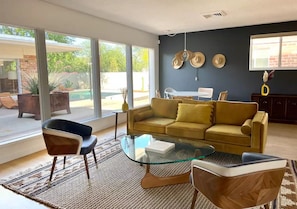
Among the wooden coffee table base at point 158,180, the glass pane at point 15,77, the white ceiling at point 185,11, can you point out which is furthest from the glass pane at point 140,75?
the wooden coffee table base at point 158,180

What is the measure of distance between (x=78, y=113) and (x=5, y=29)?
2088mm

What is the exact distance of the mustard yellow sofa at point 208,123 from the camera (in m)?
3.21

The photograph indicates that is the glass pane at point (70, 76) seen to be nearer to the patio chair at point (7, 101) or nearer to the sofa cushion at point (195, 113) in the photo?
the patio chair at point (7, 101)

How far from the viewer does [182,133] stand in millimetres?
3695

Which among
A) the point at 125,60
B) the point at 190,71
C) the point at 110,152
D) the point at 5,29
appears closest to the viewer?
the point at 5,29

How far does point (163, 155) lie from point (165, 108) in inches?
76.8

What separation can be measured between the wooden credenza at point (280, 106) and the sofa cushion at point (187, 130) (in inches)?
114

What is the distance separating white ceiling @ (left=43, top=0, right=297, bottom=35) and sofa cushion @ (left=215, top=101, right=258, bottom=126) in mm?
1851

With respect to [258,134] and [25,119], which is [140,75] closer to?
[25,119]

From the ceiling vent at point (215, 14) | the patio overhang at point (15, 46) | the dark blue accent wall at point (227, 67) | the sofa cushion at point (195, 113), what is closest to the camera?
the patio overhang at point (15, 46)

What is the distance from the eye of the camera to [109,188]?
8.48 feet

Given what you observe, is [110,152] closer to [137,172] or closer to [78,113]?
[137,172]

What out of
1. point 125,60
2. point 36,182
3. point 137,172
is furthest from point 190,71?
point 36,182

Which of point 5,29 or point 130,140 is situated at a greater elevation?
point 5,29
